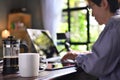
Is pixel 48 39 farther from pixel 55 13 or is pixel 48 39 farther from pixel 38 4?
pixel 38 4

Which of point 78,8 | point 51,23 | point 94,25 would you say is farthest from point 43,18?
point 94,25

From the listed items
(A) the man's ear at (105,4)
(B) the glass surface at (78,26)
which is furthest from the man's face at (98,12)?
(B) the glass surface at (78,26)

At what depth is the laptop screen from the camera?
219cm

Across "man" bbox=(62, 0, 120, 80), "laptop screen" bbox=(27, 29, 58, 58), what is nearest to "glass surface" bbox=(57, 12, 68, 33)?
"laptop screen" bbox=(27, 29, 58, 58)

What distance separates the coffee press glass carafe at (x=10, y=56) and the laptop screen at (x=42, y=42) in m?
0.66

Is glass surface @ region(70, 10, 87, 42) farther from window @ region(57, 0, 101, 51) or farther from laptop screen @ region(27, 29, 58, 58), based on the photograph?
laptop screen @ region(27, 29, 58, 58)

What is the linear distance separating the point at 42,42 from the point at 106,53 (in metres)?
1.20

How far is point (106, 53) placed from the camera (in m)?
1.16

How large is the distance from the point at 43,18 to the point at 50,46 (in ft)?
10.0

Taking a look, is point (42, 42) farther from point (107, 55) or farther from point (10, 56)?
point (107, 55)

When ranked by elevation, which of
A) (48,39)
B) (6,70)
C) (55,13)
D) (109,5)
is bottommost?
(6,70)

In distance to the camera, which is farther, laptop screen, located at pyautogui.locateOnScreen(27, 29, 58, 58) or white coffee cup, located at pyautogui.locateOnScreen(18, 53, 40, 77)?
laptop screen, located at pyautogui.locateOnScreen(27, 29, 58, 58)

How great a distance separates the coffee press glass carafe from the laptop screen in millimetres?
655

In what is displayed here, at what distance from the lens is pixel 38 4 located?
569cm
